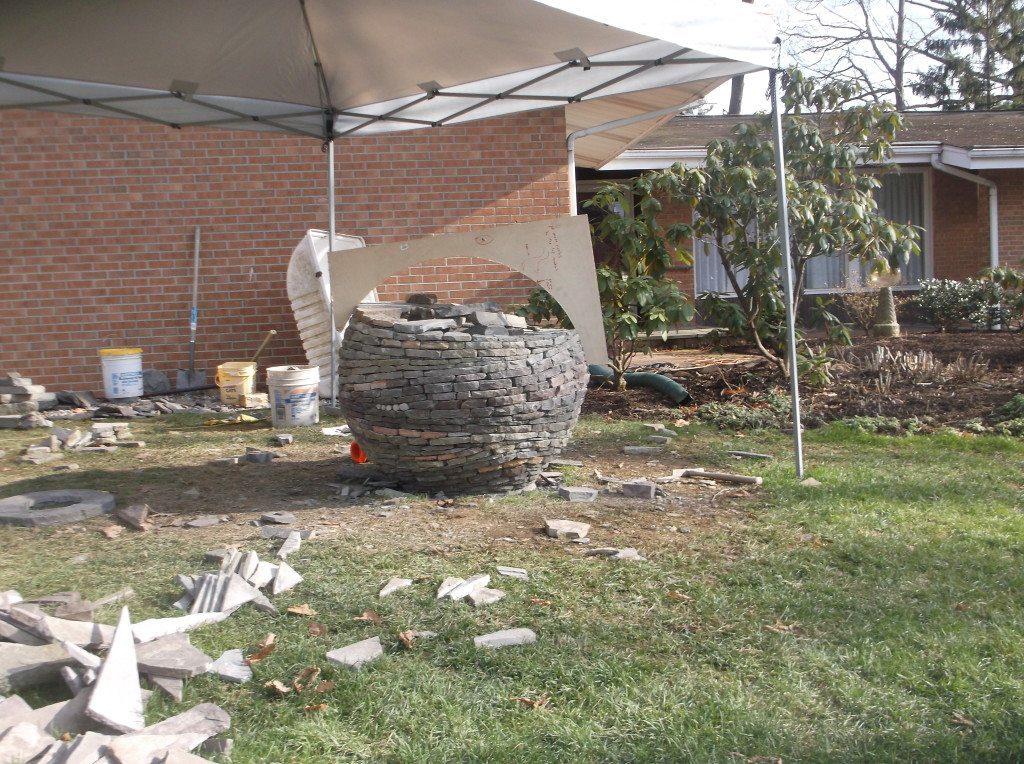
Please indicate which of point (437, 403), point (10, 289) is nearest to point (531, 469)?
point (437, 403)

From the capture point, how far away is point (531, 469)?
5883 millimetres

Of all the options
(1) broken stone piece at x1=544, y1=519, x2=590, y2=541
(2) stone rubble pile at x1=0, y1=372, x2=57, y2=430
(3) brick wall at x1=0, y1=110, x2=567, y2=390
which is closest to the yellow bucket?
(3) brick wall at x1=0, y1=110, x2=567, y2=390

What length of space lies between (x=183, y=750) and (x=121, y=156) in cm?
926

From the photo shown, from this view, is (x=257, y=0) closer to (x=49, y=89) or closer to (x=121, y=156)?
(x=49, y=89)

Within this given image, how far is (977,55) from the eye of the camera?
1344 inches

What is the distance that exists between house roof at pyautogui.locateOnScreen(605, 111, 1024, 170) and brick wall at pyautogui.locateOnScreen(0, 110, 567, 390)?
416 centimetres

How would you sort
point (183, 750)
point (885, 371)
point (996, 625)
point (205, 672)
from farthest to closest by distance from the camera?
point (885, 371)
point (996, 625)
point (205, 672)
point (183, 750)

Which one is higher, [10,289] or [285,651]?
[10,289]

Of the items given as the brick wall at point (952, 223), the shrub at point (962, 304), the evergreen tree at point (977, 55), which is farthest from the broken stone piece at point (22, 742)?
the evergreen tree at point (977, 55)

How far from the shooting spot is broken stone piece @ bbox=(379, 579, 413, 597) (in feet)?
13.6

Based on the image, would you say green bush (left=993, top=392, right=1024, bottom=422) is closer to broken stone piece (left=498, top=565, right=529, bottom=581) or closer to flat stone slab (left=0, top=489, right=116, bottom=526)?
broken stone piece (left=498, top=565, right=529, bottom=581)

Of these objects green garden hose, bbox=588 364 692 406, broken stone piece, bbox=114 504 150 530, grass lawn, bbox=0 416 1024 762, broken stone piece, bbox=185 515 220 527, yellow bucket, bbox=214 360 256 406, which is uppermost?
yellow bucket, bbox=214 360 256 406

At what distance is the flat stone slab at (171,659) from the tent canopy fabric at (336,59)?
3719 mm

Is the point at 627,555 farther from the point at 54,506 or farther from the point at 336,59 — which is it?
the point at 336,59
